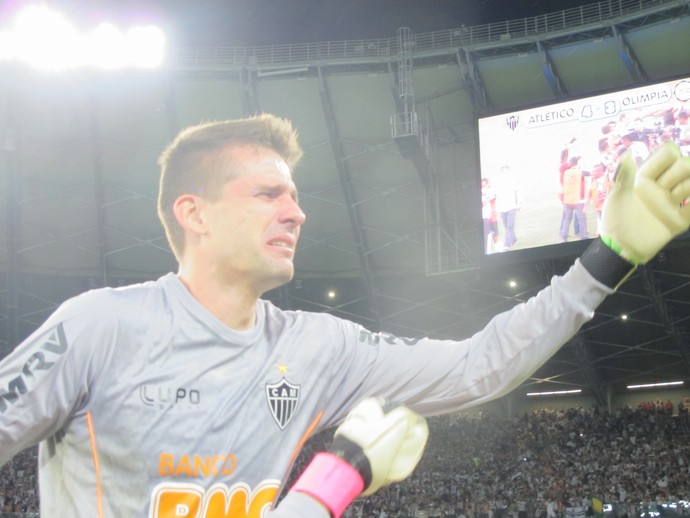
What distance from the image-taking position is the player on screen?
2.50 metres

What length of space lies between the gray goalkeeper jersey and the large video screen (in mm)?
13234

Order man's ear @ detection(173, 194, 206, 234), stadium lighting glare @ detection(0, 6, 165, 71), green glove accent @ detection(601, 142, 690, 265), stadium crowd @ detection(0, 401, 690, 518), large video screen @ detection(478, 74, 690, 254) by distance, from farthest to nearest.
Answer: stadium crowd @ detection(0, 401, 690, 518)
stadium lighting glare @ detection(0, 6, 165, 71)
large video screen @ detection(478, 74, 690, 254)
man's ear @ detection(173, 194, 206, 234)
green glove accent @ detection(601, 142, 690, 265)

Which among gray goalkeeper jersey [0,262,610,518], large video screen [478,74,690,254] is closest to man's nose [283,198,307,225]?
gray goalkeeper jersey [0,262,610,518]

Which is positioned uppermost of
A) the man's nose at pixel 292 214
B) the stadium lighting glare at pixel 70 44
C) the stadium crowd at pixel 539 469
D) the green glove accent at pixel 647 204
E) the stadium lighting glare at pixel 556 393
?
the stadium lighting glare at pixel 70 44

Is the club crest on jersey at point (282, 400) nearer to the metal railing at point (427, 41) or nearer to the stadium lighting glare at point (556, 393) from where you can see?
the metal railing at point (427, 41)

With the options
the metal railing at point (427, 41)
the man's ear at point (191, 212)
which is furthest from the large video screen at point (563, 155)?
the man's ear at point (191, 212)

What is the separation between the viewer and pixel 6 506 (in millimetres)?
20422

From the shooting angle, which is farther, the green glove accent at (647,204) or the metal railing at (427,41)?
the metal railing at (427,41)

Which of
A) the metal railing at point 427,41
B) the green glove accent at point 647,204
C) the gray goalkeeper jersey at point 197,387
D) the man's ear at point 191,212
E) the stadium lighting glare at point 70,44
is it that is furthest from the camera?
the metal railing at point 427,41

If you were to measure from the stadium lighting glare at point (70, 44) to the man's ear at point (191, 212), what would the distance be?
49.8 ft

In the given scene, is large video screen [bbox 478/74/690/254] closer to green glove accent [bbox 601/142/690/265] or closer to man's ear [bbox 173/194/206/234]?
green glove accent [bbox 601/142/690/265]

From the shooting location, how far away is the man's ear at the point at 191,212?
2.93 m

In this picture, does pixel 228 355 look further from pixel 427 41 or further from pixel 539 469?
pixel 539 469

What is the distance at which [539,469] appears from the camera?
22.0 m
